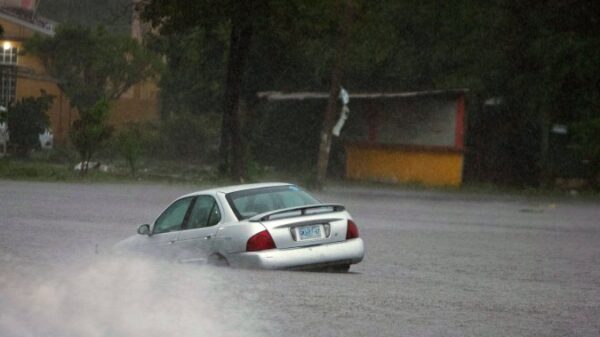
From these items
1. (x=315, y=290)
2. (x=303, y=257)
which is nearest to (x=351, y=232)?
(x=303, y=257)

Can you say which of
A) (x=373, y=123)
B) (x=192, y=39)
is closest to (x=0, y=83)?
(x=192, y=39)

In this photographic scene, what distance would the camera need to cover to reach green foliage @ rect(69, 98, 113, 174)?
4134cm

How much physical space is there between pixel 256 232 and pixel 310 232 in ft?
2.28

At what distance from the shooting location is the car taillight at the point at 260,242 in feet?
48.8

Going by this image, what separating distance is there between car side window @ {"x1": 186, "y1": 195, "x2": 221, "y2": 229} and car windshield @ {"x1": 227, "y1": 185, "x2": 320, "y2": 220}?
0.21m

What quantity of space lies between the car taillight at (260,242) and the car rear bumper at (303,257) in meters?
0.06

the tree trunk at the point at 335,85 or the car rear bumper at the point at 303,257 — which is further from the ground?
the tree trunk at the point at 335,85

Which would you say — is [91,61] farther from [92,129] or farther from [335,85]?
[335,85]

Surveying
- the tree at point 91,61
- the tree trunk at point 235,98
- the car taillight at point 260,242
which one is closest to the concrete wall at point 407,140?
the tree trunk at point 235,98

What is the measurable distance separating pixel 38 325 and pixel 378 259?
9.87 m

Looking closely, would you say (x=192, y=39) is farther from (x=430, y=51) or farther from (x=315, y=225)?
(x=315, y=225)

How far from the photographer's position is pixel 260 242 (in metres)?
14.9

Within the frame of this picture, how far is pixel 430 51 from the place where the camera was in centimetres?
5266

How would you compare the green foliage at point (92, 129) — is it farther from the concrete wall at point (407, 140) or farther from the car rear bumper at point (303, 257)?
the car rear bumper at point (303, 257)
